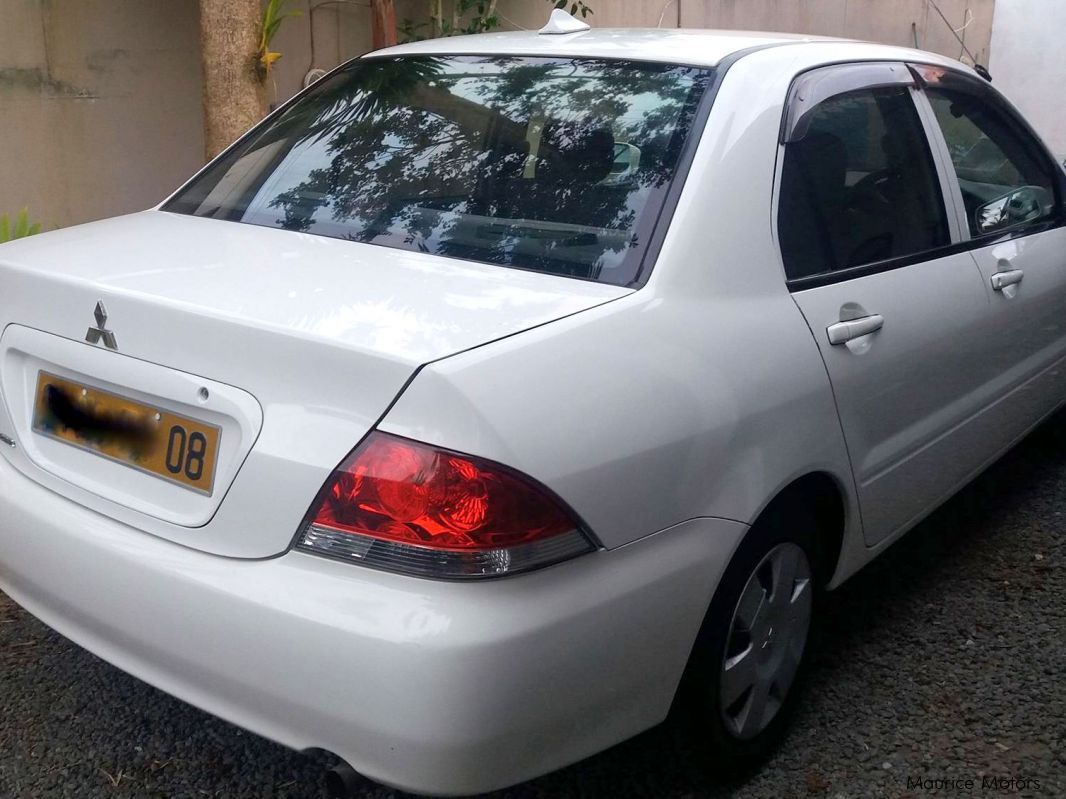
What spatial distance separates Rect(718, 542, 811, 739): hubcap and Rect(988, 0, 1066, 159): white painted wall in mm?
16382

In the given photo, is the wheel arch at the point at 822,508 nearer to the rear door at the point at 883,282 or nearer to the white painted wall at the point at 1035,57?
the rear door at the point at 883,282

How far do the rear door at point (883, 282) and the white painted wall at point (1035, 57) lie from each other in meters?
15.4

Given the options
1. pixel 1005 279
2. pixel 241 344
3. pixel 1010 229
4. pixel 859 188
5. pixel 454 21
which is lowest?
pixel 1005 279

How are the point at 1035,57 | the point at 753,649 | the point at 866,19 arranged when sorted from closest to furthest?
the point at 753,649 → the point at 866,19 → the point at 1035,57

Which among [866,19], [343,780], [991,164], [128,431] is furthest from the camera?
[866,19]

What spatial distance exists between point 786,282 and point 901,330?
474mm

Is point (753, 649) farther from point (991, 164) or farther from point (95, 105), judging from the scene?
point (95, 105)

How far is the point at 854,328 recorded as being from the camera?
2.60m

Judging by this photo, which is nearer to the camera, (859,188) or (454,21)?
(859,188)

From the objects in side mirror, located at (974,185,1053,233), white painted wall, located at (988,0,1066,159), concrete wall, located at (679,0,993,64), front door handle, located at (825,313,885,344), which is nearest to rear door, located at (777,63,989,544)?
front door handle, located at (825,313,885,344)

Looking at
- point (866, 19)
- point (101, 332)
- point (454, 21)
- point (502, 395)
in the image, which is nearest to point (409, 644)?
point (502, 395)

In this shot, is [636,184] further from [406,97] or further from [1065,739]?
[1065,739]

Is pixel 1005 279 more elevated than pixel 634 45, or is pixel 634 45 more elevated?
Result: pixel 634 45

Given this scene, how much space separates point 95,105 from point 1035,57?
49.2 feet
